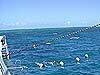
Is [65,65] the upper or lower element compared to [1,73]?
lower

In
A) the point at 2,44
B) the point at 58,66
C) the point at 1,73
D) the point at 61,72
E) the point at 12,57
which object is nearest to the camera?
the point at 1,73

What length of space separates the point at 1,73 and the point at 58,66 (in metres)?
32.4

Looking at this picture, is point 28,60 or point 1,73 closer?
point 1,73

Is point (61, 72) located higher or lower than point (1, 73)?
lower

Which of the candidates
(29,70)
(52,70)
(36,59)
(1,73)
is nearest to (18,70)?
(29,70)

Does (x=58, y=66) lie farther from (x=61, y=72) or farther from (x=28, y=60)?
(x=28, y=60)

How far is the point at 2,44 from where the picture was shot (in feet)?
241

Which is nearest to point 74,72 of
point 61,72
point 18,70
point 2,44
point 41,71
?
point 61,72

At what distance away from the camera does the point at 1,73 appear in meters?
32.1

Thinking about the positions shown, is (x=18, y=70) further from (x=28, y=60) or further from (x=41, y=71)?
(x=28, y=60)

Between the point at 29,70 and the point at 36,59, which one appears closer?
the point at 29,70

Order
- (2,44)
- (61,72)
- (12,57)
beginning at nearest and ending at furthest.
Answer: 1. (61,72)
2. (2,44)
3. (12,57)

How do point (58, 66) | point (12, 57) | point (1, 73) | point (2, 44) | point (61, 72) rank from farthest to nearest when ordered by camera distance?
point (12, 57), point (2, 44), point (58, 66), point (61, 72), point (1, 73)

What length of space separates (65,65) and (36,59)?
36.6ft
